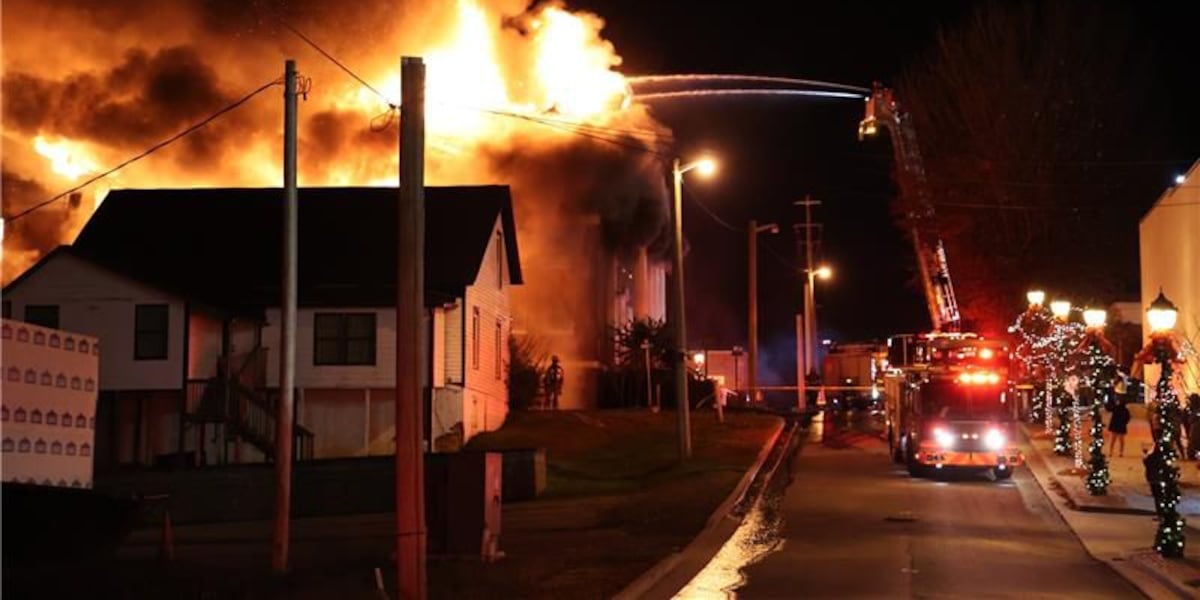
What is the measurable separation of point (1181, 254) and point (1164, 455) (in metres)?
21.1

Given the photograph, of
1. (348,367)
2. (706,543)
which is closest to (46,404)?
(706,543)

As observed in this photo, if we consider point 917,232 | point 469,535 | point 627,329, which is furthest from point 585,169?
point 469,535

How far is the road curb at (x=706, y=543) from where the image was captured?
1453 cm

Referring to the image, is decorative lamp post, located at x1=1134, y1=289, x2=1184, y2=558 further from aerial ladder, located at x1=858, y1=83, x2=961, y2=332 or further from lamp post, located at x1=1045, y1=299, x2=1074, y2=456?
aerial ladder, located at x1=858, y1=83, x2=961, y2=332

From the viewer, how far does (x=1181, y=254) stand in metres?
36.6

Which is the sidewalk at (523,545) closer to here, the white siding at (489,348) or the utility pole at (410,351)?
the utility pole at (410,351)

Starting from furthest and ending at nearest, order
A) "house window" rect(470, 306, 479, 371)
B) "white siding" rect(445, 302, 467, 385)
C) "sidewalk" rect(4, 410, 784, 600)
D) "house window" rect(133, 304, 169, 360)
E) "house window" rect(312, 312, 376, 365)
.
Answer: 1. "house window" rect(470, 306, 479, 371)
2. "white siding" rect(445, 302, 467, 385)
3. "house window" rect(312, 312, 376, 365)
4. "house window" rect(133, 304, 169, 360)
5. "sidewalk" rect(4, 410, 784, 600)

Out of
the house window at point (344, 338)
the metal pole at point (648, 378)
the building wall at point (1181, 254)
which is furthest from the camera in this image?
the metal pole at point (648, 378)

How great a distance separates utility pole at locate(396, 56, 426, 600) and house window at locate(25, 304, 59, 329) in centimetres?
2332

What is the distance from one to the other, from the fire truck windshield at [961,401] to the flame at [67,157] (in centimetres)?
3205

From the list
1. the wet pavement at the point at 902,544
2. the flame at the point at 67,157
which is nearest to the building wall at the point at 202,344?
the wet pavement at the point at 902,544

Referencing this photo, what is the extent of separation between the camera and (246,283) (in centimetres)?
3494

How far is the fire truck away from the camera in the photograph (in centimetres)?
2752

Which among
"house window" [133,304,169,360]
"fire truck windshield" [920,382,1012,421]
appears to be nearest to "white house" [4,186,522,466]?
"house window" [133,304,169,360]
